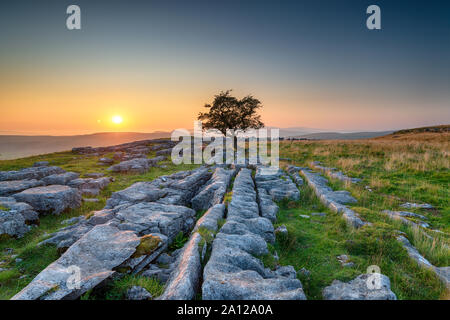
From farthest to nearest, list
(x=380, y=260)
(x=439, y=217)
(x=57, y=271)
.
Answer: (x=439, y=217), (x=380, y=260), (x=57, y=271)

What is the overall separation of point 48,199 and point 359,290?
1479cm

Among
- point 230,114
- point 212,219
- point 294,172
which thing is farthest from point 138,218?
point 230,114

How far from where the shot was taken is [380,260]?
20.4 ft

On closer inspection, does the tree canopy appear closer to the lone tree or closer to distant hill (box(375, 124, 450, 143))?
the lone tree

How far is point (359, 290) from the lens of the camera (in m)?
4.54

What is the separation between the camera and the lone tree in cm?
4794

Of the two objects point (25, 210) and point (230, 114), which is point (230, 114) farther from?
point (25, 210)

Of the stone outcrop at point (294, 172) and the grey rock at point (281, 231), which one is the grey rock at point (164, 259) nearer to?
the grey rock at point (281, 231)

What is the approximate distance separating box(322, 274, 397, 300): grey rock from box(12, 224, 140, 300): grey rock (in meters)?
5.25

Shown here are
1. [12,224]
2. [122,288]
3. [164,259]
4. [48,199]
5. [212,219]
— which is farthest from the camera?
[48,199]

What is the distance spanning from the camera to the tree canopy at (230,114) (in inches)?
1887
